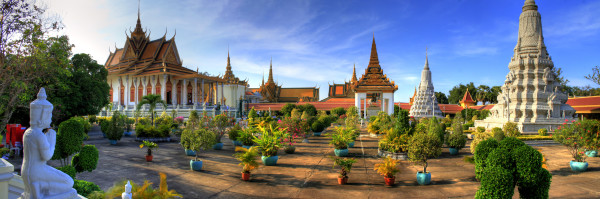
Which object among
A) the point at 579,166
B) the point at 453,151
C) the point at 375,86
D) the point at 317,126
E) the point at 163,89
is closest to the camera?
the point at 579,166

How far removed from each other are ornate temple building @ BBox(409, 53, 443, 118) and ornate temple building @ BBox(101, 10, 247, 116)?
22.0 m

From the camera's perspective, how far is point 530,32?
1948 centimetres

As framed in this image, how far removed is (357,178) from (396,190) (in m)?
1.25

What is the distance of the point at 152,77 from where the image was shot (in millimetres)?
35031

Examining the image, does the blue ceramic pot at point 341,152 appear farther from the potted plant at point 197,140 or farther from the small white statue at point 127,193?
the small white statue at point 127,193

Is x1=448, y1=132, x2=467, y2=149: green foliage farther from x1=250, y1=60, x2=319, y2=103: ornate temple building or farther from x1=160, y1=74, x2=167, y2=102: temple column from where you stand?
x1=250, y1=60, x2=319, y2=103: ornate temple building

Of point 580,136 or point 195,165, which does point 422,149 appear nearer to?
point 580,136

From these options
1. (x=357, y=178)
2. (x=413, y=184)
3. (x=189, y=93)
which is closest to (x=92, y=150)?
(x=357, y=178)

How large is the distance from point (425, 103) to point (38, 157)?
3502 centimetres

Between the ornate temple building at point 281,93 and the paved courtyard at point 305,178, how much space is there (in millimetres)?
44461

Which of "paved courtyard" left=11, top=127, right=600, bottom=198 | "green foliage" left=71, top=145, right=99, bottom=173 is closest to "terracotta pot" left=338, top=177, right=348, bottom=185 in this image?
"paved courtyard" left=11, top=127, right=600, bottom=198

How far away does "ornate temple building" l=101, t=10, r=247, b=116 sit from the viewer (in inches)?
1350

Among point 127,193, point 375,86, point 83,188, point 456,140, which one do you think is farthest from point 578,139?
point 375,86

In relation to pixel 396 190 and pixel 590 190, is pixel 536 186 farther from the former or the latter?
pixel 590 190
